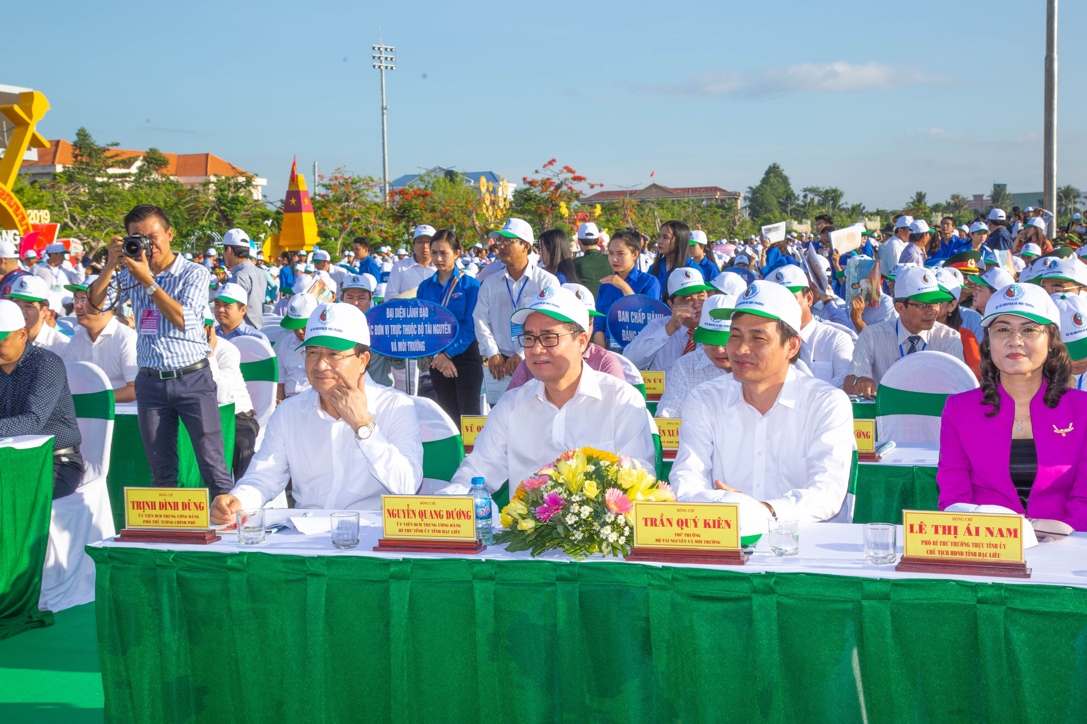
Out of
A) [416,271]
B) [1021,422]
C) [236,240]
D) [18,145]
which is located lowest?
[1021,422]

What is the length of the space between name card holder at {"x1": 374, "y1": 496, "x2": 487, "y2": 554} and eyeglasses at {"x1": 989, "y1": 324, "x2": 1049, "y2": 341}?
5.98 ft

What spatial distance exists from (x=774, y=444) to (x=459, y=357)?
4097 mm

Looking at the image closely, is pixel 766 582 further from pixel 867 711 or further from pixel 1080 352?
pixel 1080 352

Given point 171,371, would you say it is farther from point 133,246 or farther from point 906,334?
point 906,334

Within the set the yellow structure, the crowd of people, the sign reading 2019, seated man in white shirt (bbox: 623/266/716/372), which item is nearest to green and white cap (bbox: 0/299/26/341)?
the crowd of people

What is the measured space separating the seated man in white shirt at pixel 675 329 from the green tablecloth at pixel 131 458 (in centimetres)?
251

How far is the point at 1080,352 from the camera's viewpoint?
12.9 ft

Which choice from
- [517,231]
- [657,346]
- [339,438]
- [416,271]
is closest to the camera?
[339,438]

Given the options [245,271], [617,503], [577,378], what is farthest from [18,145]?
[617,503]

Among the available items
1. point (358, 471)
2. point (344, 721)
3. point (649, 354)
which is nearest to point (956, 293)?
point (649, 354)

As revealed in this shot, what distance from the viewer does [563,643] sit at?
255 centimetres

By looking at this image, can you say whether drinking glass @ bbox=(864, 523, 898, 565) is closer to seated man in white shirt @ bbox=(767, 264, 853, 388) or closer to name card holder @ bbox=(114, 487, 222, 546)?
name card holder @ bbox=(114, 487, 222, 546)

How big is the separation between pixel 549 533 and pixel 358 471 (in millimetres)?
1177

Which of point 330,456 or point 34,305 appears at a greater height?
point 34,305
